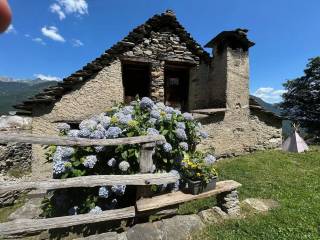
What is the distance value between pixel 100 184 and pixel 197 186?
172cm

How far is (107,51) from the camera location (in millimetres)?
9406

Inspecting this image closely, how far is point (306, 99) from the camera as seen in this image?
27.6 m

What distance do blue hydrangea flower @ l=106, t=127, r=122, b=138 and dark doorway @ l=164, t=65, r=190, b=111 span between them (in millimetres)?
6328

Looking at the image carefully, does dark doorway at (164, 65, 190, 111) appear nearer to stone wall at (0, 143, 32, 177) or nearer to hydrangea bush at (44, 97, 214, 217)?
hydrangea bush at (44, 97, 214, 217)

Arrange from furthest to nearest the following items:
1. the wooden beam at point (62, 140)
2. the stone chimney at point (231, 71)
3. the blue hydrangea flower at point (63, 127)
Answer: the stone chimney at point (231, 71) → the blue hydrangea flower at point (63, 127) → the wooden beam at point (62, 140)

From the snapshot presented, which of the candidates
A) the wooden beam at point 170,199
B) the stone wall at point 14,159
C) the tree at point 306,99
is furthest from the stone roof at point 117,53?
the tree at point 306,99

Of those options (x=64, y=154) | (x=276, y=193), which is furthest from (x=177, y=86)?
(x=64, y=154)

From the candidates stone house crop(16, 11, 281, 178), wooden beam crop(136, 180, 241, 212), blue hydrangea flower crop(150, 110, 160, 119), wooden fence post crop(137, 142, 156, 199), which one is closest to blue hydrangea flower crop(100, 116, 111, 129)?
blue hydrangea flower crop(150, 110, 160, 119)

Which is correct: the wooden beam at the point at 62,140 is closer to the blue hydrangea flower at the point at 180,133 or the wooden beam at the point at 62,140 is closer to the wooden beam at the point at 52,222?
the blue hydrangea flower at the point at 180,133

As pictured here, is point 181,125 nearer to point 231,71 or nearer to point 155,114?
point 155,114

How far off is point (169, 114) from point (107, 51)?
5077 millimetres

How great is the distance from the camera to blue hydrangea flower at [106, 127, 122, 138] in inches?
187

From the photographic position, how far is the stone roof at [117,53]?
28.7ft

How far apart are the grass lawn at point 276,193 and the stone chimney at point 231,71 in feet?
7.65
